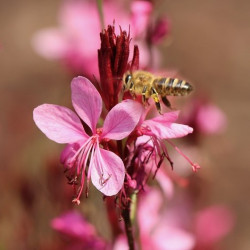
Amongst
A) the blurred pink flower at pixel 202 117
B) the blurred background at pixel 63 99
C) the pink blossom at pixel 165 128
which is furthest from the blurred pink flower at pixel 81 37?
the pink blossom at pixel 165 128

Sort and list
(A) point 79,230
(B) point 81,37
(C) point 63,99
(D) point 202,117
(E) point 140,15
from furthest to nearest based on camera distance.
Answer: (C) point 63,99 < (B) point 81,37 < (D) point 202,117 < (E) point 140,15 < (A) point 79,230

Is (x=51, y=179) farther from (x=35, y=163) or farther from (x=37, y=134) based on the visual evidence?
(x=37, y=134)

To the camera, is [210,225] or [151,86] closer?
[151,86]

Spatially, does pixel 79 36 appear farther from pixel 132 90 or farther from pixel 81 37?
pixel 132 90

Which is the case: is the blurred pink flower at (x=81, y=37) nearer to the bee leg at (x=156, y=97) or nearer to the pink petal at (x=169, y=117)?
the bee leg at (x=156, y=97)

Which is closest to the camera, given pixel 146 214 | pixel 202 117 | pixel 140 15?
pixel 140 15

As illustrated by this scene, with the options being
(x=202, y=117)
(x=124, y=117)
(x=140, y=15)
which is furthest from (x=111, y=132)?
(x=202, y=117)
